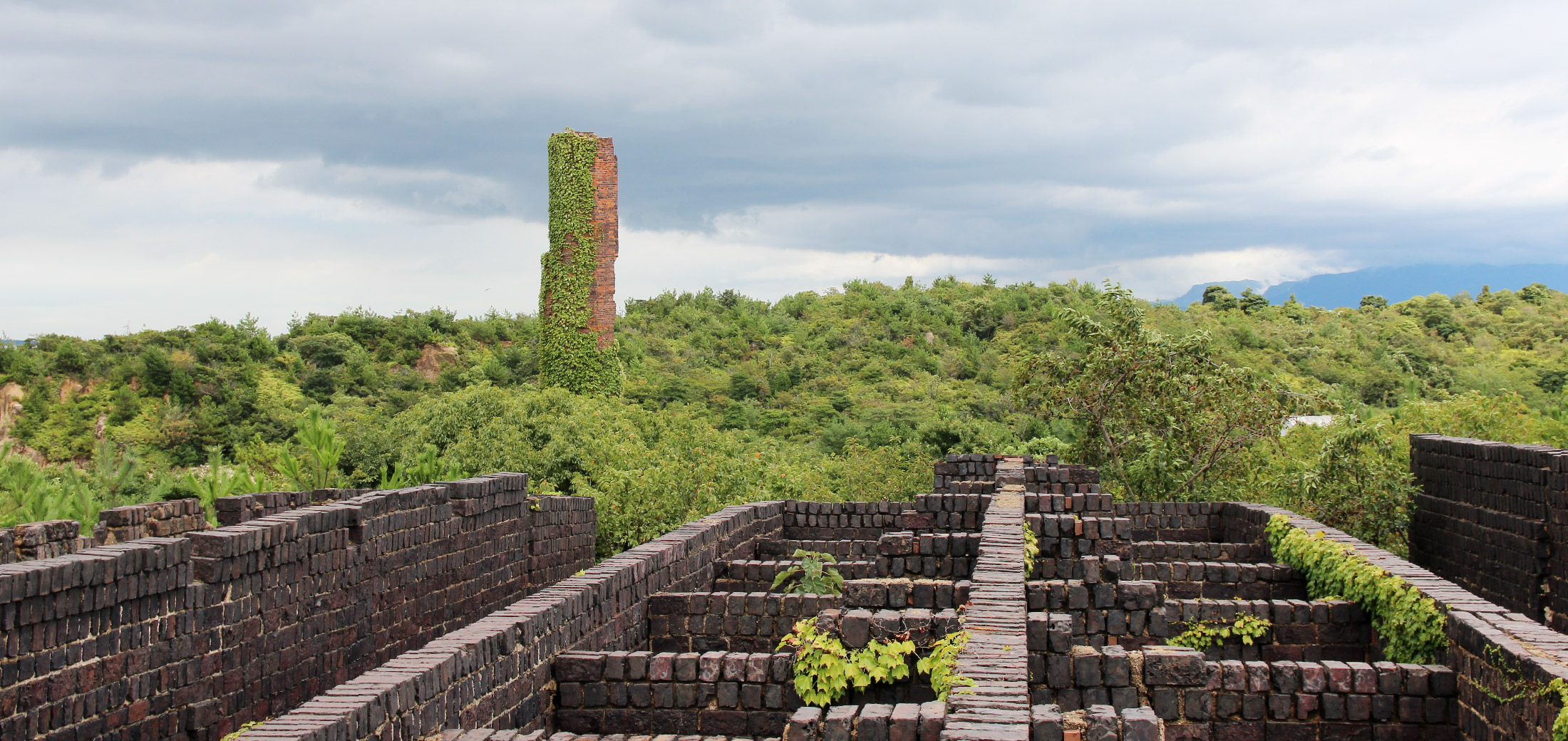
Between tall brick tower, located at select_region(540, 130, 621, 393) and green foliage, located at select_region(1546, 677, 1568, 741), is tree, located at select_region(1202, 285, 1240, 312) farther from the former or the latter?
green foliage, located at select_region(1546, 677, 1568, 741)

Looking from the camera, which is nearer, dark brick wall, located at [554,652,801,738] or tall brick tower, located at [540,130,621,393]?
dark brick wall, located at [554,652,801,738]

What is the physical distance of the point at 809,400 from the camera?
114 ft

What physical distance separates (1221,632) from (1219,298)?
149 feet

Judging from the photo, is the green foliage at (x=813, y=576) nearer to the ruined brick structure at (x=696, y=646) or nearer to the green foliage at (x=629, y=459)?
the ruined brick structure at (x=696, y=646)

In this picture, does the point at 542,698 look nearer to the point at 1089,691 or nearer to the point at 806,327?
the point at 1089,691

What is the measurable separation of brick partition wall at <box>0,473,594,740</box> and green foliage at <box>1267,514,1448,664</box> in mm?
8672

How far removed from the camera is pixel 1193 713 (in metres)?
6.97

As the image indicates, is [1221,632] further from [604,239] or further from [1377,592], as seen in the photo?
A: [604,239]

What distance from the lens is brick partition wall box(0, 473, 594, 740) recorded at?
644cm

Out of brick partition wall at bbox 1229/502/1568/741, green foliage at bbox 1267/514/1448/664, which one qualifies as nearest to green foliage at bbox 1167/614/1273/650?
green foliage at bbox 1267/514/1448/664


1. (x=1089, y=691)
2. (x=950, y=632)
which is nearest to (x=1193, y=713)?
(x=1089, y=691)

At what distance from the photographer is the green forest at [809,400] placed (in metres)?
18.8

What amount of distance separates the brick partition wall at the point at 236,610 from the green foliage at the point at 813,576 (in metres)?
3.56

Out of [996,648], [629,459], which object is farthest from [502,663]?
[629,459]
